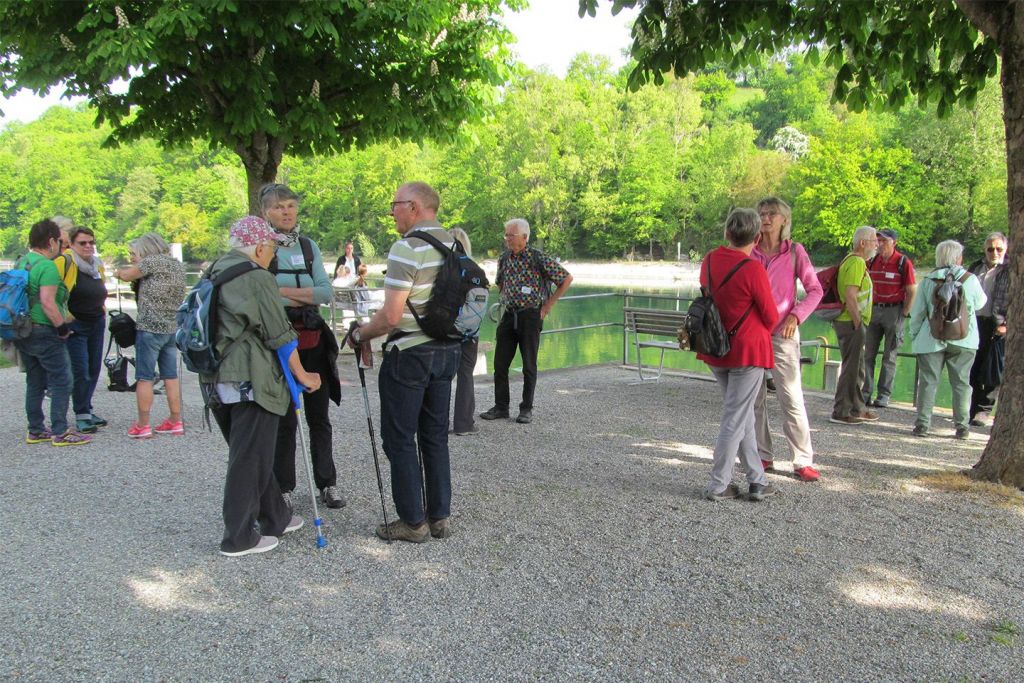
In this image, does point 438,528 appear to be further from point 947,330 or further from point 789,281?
point 947,330

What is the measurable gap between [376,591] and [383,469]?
2345 mm

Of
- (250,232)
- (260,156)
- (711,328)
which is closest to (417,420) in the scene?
(250,232)

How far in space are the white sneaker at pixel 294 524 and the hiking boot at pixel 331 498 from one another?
0.38 meters

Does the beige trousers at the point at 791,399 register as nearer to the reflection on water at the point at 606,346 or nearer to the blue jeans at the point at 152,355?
the blue jeans at the point at 152,355

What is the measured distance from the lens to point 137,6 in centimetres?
1002

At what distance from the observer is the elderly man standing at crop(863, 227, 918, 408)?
879 centimetres

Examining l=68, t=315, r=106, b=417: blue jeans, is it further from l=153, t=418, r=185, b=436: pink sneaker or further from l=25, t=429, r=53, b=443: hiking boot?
l=153, t=418, r=185, b=436: pink sneaker

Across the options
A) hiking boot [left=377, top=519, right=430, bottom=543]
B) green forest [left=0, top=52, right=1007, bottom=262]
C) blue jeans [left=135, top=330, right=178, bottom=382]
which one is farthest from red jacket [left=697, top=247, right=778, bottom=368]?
green forest [left=0, top=52, right=1007, bottom=262]

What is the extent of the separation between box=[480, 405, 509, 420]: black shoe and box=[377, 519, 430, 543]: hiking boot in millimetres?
3311

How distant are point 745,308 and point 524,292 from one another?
2893 mm

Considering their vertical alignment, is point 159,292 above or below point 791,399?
above

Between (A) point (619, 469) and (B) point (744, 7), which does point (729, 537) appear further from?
(B) point (744, 7)

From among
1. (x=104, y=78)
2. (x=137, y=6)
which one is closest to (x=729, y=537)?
(x=104, y=78)

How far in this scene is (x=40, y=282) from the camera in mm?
6703
